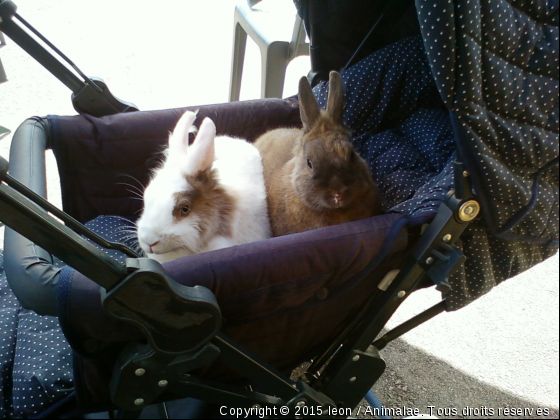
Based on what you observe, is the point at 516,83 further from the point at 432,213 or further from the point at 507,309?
the point at 507,309

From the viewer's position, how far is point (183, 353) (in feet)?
3.07

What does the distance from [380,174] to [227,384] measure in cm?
92

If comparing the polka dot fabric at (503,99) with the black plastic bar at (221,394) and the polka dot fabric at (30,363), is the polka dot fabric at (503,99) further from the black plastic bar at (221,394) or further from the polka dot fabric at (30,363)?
the polka dot fabric at (30,363)

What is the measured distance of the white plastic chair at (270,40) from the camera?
2164 millimetres

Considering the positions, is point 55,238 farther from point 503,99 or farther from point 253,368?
point 503,99

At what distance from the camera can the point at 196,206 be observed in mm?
1381

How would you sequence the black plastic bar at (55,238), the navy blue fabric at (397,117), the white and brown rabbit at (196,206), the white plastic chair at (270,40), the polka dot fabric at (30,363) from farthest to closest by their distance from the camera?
the white plastic chair at (270,40) < the navy blue fabric at (397,117) < the white and brown rabbit at (196,206) < the polka dot fabric at (30,363) < the black plastic bar at (55,238)

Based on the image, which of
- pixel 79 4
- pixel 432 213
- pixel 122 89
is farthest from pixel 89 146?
pixel 79 4

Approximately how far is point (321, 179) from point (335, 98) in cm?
31

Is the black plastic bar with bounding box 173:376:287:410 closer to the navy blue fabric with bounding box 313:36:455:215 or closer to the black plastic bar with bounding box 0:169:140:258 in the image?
the black plastic bar with bounding box 0:169:140:258

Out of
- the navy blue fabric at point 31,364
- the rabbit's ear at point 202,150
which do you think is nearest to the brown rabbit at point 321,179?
the rabbit's ear at point 202,150

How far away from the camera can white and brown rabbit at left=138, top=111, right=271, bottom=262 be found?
4.35ft

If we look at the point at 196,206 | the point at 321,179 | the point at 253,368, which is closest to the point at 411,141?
the point at 321,179

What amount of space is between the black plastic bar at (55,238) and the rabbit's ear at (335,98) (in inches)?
36.4
